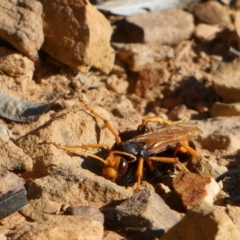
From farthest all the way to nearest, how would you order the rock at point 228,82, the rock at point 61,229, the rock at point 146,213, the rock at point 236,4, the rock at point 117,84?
the rock at point 236,4, the rock at point 117,84, the rock at point 228,82, the rock at point 146,213, the rock at point 61,229

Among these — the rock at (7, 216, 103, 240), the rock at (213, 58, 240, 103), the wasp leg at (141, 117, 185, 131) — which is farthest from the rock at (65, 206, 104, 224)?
the rock at (213, 58, 240, 103)

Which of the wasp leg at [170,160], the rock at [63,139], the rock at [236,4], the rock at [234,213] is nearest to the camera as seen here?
the rock at [234,213]

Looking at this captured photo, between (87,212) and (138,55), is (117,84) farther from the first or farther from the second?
(87,212)

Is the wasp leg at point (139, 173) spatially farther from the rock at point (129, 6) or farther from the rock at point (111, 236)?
the rock at point (129, 6)

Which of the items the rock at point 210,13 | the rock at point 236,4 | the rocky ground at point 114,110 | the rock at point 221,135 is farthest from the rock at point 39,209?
the rock at point 236,4

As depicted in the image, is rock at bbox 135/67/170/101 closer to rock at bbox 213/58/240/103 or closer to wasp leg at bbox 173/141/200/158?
rock at bbox 213/58/240/103

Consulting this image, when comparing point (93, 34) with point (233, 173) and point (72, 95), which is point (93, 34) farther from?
point (233, 173)
